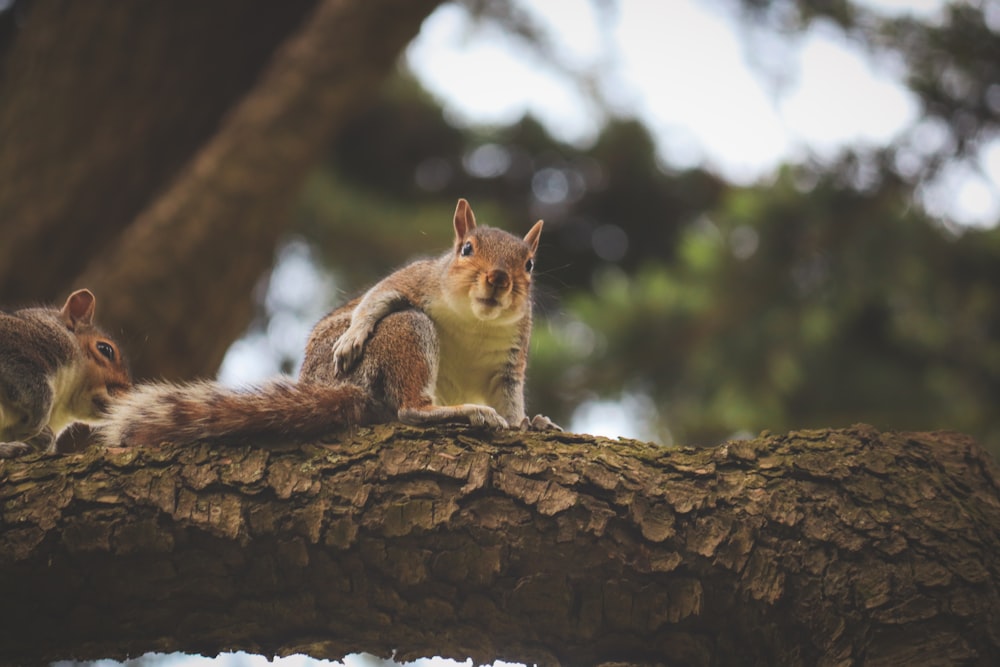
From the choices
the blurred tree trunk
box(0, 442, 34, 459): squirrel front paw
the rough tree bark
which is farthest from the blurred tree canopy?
the rough tree bark

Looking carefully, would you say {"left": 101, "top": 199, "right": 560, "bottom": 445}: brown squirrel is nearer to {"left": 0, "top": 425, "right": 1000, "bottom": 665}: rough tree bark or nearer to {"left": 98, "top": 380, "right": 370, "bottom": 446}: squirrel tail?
{"left": 98, "top": 380, "right": 370, "bottom": 446}: squirrel tail

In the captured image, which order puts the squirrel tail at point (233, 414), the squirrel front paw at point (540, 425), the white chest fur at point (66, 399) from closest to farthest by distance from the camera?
the squirrel tail at point (233, 414) → the squirrel front paw at point (540, 425) → the white chest fur at point (66, 399)

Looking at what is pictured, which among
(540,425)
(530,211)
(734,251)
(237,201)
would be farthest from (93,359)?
(530,211)

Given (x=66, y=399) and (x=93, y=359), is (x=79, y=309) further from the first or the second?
(x=66, y=399)

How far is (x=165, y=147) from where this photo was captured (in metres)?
4.71

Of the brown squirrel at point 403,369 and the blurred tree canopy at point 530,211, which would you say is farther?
the blurred tree canopy at point 530,211

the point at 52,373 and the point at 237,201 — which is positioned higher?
the point at 237,201

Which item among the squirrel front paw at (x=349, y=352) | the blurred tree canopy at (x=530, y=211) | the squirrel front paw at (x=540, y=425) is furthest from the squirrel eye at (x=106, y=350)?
the squirrel front paw at (x=540, y=425)

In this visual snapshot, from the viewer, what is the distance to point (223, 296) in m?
4.28

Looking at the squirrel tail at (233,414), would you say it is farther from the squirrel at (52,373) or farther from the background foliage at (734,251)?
the background foliage at (734,251)

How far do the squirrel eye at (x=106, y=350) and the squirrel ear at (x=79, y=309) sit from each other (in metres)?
0.10

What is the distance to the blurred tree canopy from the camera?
165 inches

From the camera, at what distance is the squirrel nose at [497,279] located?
288cm

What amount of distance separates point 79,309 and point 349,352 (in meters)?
1.09
